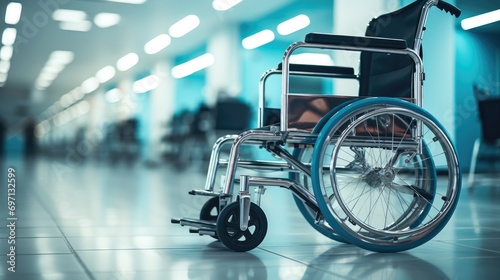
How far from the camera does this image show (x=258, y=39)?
10.7 metres

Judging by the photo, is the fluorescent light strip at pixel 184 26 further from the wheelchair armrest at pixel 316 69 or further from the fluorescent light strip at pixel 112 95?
the fluorescent light strip at pixel 112 95

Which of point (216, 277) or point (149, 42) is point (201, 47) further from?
point (216, 277)

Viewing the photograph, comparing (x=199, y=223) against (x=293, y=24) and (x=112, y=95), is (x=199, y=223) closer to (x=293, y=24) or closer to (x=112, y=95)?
(x=293, y=24)

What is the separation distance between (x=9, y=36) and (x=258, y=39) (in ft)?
16.2

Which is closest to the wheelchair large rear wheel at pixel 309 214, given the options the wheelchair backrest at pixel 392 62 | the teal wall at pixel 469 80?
the wheelchair backrest at pixel 392 62

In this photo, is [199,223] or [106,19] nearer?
[199,223]

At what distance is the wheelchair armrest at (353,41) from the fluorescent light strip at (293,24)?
771 centimetres

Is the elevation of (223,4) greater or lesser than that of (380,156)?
greater

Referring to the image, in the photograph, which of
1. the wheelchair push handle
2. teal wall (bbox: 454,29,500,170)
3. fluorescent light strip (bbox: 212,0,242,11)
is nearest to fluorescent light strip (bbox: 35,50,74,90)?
fluorescent light strip (bbox: 212,0,242,11)

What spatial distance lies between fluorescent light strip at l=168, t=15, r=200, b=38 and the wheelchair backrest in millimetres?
8005

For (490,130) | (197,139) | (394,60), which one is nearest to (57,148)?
(197,139)

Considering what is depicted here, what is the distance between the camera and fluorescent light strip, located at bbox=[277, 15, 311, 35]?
9.45m

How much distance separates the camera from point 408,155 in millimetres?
1880

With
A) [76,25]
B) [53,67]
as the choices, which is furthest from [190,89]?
[76,25]
